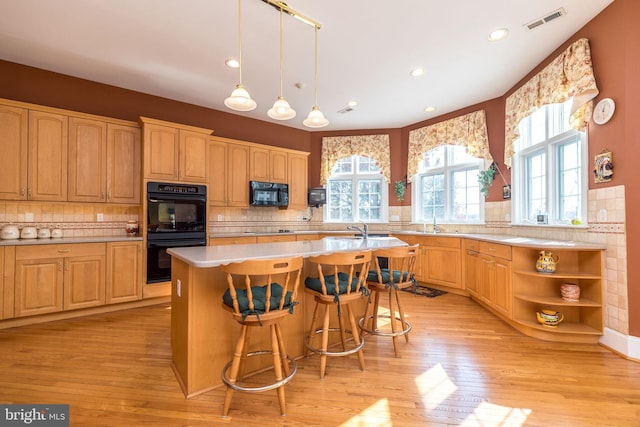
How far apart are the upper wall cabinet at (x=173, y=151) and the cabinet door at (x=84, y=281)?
3.90 ft

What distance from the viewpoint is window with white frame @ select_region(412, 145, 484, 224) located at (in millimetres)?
4738

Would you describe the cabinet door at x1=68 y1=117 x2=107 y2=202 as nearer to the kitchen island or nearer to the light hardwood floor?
the light hardwood floor

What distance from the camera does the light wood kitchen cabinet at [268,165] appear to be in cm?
489

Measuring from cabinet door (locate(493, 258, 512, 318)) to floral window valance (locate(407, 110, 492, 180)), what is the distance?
1.85 metres

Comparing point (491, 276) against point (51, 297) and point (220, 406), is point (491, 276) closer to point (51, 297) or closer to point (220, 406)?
point (220, 406)

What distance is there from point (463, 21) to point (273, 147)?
3.30 m

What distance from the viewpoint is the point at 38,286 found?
3031 mm

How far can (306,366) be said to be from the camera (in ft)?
7.30

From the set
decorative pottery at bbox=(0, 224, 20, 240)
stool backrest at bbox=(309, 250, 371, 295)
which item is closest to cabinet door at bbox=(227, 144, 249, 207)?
decorative pottery at bbox=(0, 224, 20, 240)

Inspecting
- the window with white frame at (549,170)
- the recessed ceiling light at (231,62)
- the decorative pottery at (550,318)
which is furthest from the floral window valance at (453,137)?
the recessed ceiling light at (231,62)

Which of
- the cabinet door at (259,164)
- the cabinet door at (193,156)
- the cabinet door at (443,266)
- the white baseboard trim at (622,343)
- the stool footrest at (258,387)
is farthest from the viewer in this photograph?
the cabinet door at (259,164)

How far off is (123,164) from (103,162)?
20 centimetres

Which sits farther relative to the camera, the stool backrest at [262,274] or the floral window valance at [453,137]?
the floral window valance at [453,137]

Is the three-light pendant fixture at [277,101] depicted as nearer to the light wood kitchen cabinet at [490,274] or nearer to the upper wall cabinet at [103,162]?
the upper wall cabinet at [103,162]
